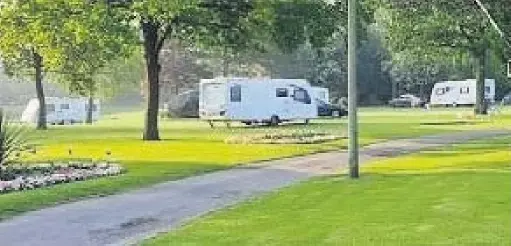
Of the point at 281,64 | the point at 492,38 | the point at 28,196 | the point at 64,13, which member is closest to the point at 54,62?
the point at 64,13

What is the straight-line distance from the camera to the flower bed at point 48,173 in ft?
61.3

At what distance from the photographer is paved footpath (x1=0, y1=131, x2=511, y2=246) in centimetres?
1271

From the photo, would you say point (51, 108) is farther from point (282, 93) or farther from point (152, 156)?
point (152, 156)

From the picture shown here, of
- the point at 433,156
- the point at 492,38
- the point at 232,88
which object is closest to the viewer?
the point at 433,156

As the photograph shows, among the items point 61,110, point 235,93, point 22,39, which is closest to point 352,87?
point 22,39

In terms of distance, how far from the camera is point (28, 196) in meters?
17.0

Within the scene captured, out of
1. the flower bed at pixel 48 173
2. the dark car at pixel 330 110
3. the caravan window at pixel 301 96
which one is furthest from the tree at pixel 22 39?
the dark car at pixel 330 110

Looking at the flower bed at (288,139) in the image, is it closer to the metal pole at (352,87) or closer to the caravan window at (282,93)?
the metal pole at (352,87)

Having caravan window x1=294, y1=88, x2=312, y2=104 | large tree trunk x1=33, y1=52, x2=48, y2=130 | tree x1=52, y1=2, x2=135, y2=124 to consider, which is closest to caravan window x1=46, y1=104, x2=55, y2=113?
large tree trunk x1=33, y1=52, x2=48, y2=130

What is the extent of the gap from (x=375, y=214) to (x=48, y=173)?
980 cm

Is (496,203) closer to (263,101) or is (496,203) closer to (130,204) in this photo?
(130,204)

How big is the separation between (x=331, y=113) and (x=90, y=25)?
37062mm

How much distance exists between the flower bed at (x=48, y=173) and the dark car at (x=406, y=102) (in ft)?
231

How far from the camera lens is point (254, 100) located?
169 ft
